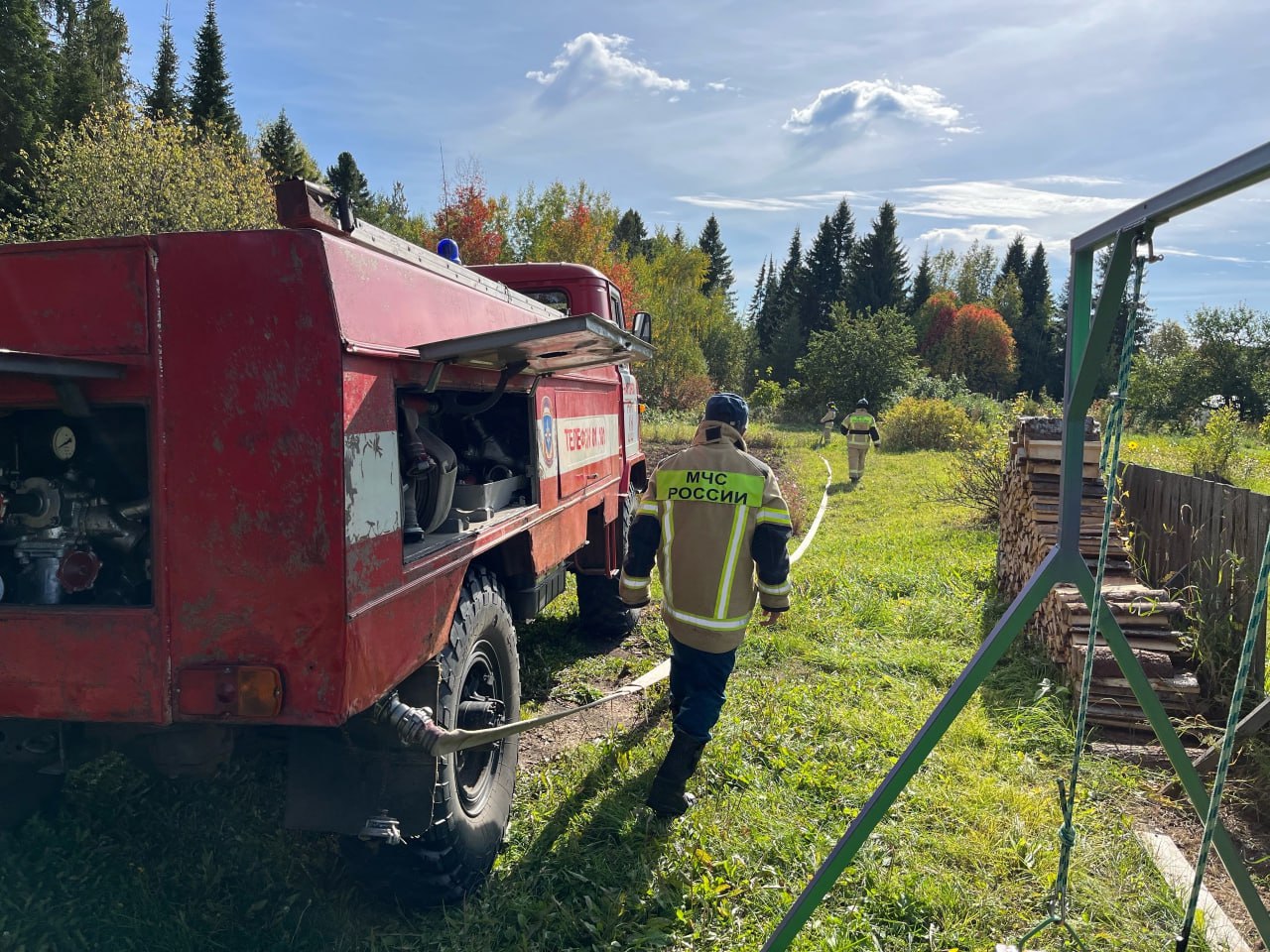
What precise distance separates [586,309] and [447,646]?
3401 mm

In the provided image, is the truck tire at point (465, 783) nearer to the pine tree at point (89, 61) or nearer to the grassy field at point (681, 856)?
the grassy field at point (681, 856)

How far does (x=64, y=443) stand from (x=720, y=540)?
2.41 m

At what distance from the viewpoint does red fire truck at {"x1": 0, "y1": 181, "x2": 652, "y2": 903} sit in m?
2.12

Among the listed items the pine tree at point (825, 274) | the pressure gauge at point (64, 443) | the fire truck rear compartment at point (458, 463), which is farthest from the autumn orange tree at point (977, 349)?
the pressure gauge at point (64, 443)

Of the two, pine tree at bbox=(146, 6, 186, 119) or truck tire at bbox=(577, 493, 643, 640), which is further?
pine tree at bbox=(146, 6, 186, 119)

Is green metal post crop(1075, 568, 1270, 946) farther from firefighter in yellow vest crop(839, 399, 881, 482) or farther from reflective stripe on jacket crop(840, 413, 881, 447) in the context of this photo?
reflective stripe on jacket crop(840, 413, 881, 447)

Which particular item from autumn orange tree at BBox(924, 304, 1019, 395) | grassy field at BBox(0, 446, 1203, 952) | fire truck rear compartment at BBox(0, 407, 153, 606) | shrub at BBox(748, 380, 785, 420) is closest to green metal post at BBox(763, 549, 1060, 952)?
grassy field at BBox(0, 446, 1203, 952)

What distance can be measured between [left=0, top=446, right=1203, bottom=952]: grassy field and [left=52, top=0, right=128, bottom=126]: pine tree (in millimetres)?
33784

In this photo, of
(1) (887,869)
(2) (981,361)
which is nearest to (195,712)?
(1) (887,869)

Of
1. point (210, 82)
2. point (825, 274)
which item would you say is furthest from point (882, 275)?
point (210, 82)

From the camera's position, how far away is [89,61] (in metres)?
30.6

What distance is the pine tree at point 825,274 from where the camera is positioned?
53844 millimetres

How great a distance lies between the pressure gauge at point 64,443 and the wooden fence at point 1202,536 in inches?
201

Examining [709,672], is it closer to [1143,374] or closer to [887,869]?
[887,869]
